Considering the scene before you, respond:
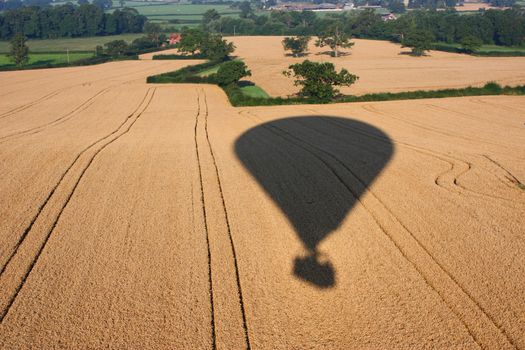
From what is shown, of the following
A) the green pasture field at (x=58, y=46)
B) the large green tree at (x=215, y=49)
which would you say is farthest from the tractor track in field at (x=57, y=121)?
the green pasture field at (x=58, y=46)

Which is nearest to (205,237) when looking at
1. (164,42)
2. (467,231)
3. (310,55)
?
(467,231)

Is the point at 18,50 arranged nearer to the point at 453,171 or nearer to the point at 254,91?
the point at 254,91

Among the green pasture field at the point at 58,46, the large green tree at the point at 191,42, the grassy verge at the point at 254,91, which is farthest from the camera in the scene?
the green pasture field at the point at 58,46

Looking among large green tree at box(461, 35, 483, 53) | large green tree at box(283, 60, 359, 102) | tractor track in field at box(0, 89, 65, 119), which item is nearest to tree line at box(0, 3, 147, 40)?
tractor track in field at box(0, 89, 65, 119)

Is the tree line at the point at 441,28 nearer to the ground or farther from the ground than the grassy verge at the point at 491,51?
farther from the ground

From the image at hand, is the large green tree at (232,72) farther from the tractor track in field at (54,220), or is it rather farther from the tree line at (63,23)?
the tree line at (63,23)
